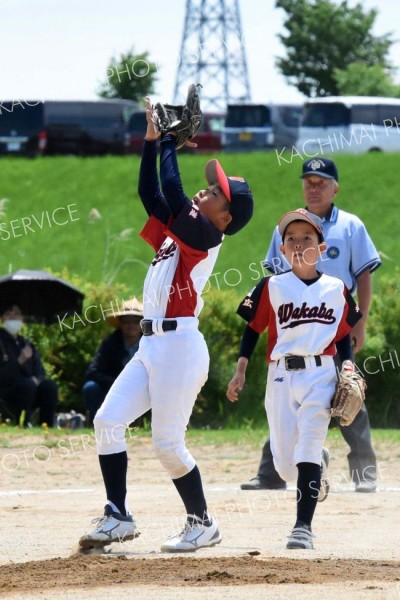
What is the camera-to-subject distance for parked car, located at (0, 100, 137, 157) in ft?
113

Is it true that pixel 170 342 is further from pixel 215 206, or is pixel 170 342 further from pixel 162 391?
pixel 215 206

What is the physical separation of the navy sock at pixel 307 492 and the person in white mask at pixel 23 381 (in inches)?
257

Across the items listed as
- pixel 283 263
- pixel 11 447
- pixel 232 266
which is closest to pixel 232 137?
pixel 232 266

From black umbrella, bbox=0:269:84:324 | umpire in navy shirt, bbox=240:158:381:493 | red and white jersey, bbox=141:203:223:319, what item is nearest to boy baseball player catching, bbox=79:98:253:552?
red and white jersey, bbox=141:203:223:319

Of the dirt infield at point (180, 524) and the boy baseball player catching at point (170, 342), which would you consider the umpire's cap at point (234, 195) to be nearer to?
the boy baseball player catching at point (170, 342)

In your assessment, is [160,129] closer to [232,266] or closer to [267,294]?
[267,294]

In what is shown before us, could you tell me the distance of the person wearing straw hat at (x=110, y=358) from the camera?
12.4m

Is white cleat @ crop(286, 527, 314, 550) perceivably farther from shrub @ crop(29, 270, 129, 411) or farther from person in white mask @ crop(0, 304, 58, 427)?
shrub @ crop(29, 270, 129, 411)

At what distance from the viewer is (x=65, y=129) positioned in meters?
34.4

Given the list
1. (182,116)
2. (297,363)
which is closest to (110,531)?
(297,363)

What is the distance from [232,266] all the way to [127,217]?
A: 492cm

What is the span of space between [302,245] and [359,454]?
2589 millimetres

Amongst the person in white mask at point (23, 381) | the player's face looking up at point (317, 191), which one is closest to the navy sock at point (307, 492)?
the player's face looking up at point (317, 191)

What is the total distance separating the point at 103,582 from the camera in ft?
17.5
